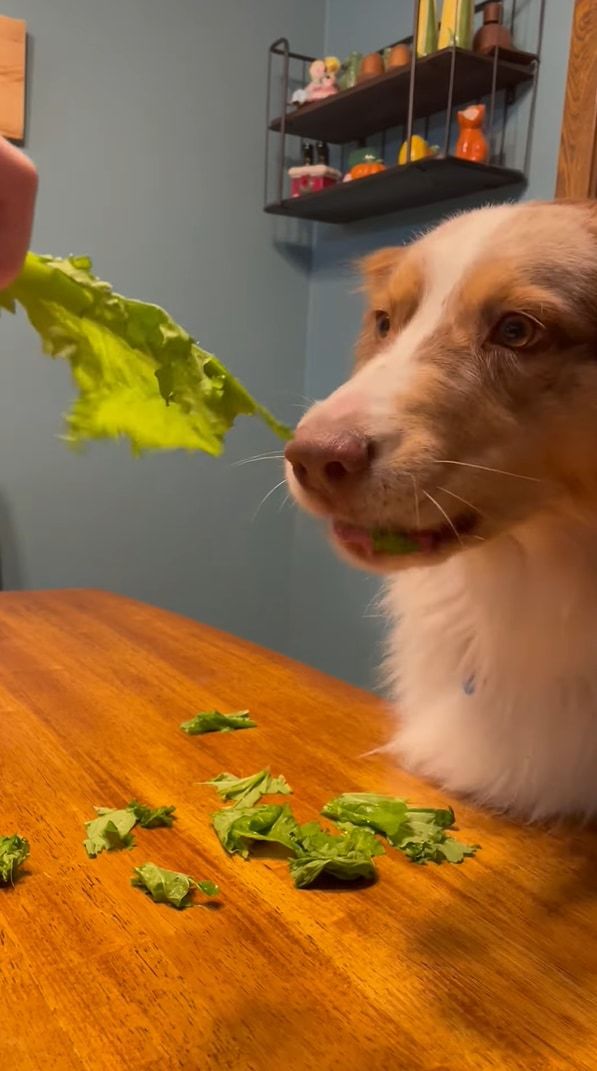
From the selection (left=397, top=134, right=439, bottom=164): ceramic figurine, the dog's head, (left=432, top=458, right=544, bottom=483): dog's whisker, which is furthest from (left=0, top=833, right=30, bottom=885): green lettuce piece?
(left=397, top=134, right=439, bottom=164): ceramic figurine

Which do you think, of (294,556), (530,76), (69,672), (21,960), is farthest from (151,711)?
(294,556)

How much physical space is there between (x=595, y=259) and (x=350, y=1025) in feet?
2.66

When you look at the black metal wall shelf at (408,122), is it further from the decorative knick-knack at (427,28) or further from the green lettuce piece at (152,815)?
the green lettuce piece at (152,815)

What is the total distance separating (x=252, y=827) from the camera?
896mm

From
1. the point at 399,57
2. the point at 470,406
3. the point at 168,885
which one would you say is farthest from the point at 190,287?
the point at 168,885

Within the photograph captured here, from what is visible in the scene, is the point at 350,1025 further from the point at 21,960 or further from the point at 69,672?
the point at 69,672

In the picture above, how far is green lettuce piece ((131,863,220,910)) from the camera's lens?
0.77 m

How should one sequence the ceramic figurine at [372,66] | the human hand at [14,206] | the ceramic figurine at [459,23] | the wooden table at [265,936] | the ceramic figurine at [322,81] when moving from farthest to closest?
the ceramic figurine at [322,81] → the ceramic figurine at [372,66] → the ceramic figurine at [459,23] → the wooden table at [265,936] → the human hand at [14,206]

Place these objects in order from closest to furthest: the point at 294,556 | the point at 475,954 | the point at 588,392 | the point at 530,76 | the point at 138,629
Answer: the point at 475,954 < the point at 588,392 < the point at 138,629 < the point at 530,76 < the point at 294,556

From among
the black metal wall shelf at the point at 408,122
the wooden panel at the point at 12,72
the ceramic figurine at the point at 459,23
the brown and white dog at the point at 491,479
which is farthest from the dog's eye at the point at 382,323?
the wooden panel at the point at 12,72

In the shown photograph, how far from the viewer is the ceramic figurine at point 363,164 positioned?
106 inches

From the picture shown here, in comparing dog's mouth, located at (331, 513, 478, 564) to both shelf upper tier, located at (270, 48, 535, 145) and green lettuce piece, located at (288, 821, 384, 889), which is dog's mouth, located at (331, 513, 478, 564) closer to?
green lettuce piece, located at (288, 821, 384, 889)

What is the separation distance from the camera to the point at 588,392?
99cm

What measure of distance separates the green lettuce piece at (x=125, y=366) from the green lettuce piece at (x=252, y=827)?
369 mm
